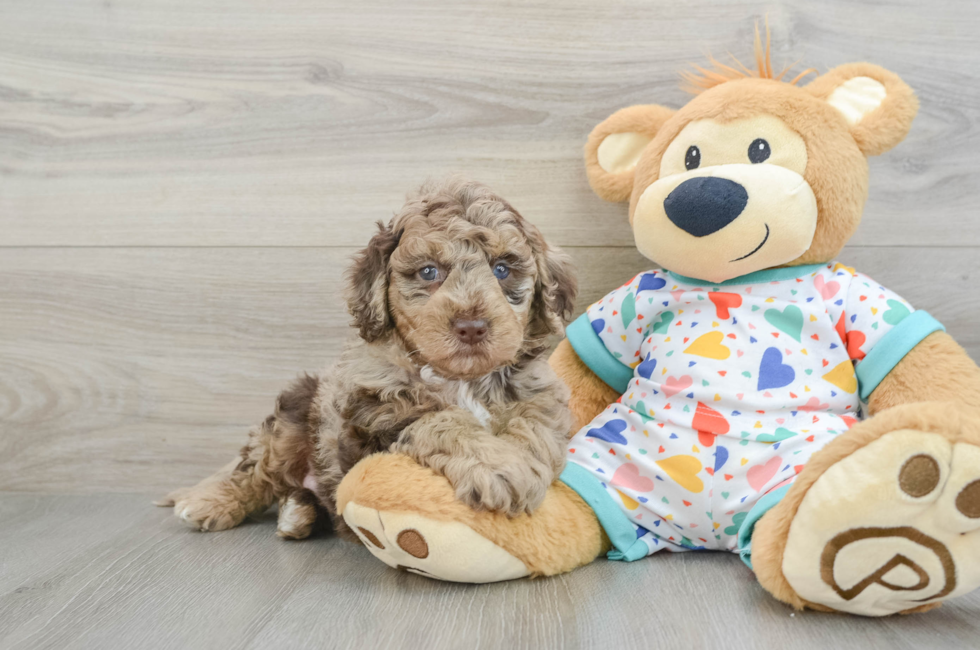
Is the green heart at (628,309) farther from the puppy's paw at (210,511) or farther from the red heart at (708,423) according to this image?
the puppy's paw at (210,511)

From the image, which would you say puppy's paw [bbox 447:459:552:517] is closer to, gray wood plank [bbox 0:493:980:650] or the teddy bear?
the teddy bear

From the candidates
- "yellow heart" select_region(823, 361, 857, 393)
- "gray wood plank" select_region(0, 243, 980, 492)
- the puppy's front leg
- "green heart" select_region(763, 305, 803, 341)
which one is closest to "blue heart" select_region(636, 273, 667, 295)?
"green heart" select_region(763, 305, 803, 341)

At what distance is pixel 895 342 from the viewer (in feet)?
4.25

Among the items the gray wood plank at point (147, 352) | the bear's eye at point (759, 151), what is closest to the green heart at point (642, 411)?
the bear's eye at point (759, 151)

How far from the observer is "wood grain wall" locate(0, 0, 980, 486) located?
5.68 ft

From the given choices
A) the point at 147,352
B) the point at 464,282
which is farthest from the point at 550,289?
the point at 147,352

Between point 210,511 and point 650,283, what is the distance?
1.06 m

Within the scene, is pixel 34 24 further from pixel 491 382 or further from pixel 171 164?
pixel 491 382

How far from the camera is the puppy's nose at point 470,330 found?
116 centimetres

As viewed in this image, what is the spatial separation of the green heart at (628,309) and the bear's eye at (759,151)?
35 cm

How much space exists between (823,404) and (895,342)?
17 cm

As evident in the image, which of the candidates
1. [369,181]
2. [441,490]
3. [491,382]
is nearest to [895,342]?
[491,382]

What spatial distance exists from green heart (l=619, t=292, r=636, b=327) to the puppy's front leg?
1.28 feet

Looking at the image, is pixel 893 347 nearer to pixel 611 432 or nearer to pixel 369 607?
pixel 611 432
